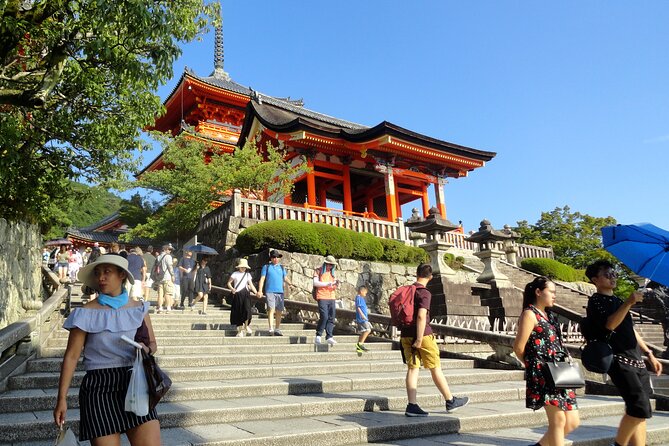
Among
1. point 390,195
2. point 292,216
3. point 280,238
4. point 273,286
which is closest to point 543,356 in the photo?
point 273,286

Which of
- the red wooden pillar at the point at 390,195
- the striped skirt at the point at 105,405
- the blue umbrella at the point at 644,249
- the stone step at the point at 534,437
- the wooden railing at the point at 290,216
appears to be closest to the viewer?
the striped skirt at the point at 105,405

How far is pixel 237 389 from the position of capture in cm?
527

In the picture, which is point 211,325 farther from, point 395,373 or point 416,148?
point 416,148

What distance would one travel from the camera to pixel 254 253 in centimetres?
1454

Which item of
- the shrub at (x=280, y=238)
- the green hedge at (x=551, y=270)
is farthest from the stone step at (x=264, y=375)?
the green hedge at (x=551, y=270)

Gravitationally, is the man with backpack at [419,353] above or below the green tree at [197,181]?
below

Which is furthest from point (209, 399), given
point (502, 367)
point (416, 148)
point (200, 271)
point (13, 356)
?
point (416, 148)

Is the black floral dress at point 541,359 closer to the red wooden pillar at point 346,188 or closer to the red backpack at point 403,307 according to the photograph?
the red backpack at point 403,307

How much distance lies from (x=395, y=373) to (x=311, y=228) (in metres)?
8.26

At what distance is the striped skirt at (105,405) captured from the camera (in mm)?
2504

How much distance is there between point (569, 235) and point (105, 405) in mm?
29403

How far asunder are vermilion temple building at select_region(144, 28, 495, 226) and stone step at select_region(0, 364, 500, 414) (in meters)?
14.3

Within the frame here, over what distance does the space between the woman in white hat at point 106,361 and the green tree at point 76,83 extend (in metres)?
3.88

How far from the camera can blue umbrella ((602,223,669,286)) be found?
12.0 feet
